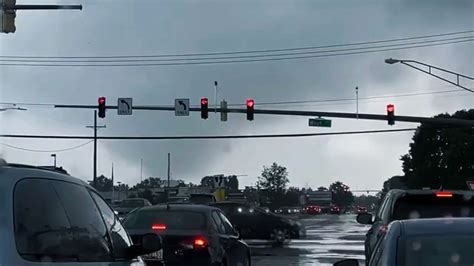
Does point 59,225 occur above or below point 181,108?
below

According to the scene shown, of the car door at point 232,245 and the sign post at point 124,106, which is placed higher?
the sign post at point 124,106

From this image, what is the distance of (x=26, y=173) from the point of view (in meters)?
5.43

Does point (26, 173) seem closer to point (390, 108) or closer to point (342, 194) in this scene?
point (390, 108)

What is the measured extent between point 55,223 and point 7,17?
13.8 m

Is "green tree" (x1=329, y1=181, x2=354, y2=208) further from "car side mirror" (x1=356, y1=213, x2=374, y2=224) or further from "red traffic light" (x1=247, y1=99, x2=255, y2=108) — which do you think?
"car side mirror" (x1=356, y1=213, x2=374, y2=224)

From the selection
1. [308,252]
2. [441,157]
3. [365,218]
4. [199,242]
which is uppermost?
[441,157]

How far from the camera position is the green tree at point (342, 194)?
161 metres

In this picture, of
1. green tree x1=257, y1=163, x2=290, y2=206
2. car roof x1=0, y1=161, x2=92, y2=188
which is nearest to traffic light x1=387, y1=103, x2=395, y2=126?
car roof x1=0, y1=161, x2=92, y2=188

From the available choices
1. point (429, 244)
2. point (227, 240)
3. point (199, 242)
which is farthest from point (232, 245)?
point (429, 244)

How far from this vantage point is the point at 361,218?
51.5 ft

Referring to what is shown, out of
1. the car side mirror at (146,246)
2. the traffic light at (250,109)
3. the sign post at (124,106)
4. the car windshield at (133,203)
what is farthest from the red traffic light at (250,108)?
the car side mirror at (146,246)

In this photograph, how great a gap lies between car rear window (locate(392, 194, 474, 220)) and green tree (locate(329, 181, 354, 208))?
5671 inches

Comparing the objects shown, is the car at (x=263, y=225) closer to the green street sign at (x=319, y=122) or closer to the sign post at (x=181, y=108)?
the sign post at (x=181, y=108)

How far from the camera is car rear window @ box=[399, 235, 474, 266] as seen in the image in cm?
604
